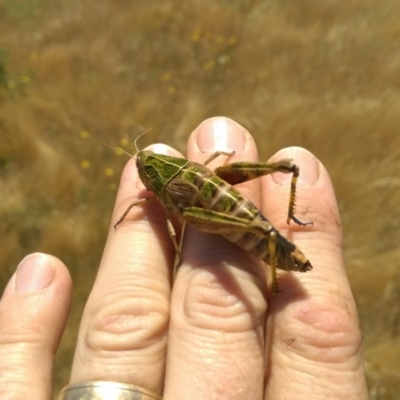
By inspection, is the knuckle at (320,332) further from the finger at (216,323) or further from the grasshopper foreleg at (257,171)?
the grasshopper foreleg at (257,171)

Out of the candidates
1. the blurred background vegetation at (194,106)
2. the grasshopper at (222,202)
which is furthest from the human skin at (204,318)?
the blurred background vegetation at (194,106)

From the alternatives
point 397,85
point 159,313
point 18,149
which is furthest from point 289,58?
point 159,313

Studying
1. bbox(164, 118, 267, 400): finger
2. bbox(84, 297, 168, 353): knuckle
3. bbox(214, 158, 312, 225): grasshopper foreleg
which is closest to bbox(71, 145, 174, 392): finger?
bbox(84, 297, 168, 353): knuckle

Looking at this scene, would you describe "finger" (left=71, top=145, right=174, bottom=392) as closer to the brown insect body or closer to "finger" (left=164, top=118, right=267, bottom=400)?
"finger" (left=164, top=118, right=267, bottom=400)

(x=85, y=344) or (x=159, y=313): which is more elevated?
(x=159, y=313)

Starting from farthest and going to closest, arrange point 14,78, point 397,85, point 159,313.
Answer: point 14,78
point 397,85
point 159,313

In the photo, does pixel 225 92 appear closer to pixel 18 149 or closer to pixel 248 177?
pixel 18 149
